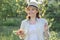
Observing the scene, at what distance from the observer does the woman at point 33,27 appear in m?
3.71

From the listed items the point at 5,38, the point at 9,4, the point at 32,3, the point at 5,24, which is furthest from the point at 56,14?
the point at 32,3

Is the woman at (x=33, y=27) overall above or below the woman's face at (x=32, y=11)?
below

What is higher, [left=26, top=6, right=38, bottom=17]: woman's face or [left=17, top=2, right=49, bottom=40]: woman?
[left=26, top=6, right=38, bottom=17]: woman's face

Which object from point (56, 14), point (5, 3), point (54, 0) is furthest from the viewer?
point (54, 0)

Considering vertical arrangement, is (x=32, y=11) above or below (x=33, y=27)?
above

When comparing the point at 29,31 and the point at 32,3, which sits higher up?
the point at 32,3

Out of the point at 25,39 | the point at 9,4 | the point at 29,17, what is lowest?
the point at 9,4

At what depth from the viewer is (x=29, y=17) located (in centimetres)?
379

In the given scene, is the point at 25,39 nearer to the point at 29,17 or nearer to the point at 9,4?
the point at 29,17

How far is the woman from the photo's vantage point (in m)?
3.71

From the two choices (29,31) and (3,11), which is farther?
(3,11)

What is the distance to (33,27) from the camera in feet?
12.2

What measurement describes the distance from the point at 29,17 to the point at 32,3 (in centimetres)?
20

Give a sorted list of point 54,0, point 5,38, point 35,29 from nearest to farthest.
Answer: point 35,29 → point 5,38 → point 54,0
